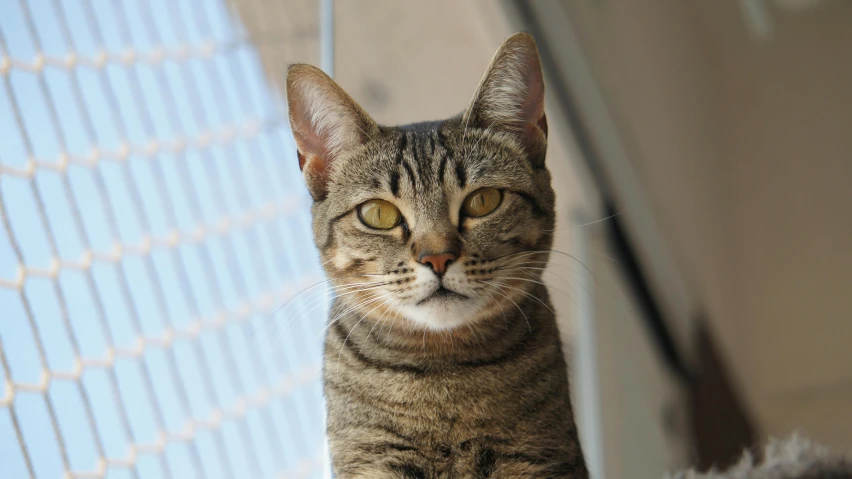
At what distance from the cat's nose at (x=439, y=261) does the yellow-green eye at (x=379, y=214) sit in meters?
0.11

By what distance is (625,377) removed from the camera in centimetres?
207

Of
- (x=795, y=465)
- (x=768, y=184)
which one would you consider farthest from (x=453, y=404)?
(x=768, y=184)

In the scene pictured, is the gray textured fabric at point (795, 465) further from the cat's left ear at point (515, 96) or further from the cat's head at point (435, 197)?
the cat's left ear at point (515, 96)

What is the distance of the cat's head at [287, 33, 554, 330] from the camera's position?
3.00 feet

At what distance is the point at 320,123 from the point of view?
1067 mm

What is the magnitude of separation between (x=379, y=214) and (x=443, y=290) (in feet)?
0.53

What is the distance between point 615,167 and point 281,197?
0.78 metres

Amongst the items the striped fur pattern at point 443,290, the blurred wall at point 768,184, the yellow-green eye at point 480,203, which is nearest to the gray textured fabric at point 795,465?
the striped fur pattern at point 443,290

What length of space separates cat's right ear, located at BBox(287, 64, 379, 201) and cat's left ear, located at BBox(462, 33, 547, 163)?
0.17 metres

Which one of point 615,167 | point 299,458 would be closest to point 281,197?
point 299,458

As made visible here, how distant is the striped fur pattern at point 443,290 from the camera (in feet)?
2.97

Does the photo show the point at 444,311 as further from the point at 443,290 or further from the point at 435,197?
the point at 435,197

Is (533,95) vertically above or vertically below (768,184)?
above

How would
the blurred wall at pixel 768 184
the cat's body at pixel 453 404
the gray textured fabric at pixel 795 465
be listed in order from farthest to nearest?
1. the blurred wall at pixel 768 184
2. the cat's body at pixel 453 404
3. the gray textured fabric at pixel 795 465
